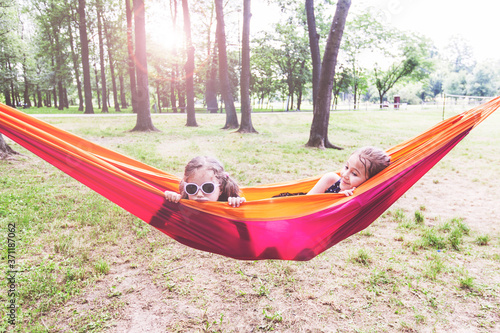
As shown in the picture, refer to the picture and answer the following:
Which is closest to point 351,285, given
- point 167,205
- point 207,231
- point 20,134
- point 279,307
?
point 279,307

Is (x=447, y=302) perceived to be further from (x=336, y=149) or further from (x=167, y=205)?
(x=336, y=149)

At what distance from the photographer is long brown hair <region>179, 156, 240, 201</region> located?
185 centimetres

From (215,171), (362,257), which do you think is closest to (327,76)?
(362,257)

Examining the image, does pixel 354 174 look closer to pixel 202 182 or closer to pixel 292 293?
pixel 292 293

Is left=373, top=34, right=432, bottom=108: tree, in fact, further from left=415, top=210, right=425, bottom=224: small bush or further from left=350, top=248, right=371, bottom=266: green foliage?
left=350, top=248, right=371, bottom=266: green foliage

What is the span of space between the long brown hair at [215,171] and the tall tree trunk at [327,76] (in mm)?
5620

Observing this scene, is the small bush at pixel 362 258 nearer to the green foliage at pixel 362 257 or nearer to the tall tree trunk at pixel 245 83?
the green foliage at pixel 362 257

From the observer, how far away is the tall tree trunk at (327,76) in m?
6.60

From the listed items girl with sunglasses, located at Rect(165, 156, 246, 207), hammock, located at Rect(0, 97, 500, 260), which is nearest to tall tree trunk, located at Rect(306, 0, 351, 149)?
hammock, located at Rect(0, 97, 500, 260)

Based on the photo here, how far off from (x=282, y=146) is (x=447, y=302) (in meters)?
6.12

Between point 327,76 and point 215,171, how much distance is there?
5809 millimetres

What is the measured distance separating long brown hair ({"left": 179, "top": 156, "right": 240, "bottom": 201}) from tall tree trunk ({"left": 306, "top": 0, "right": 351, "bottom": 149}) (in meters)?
5.62

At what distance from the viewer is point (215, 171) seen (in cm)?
188

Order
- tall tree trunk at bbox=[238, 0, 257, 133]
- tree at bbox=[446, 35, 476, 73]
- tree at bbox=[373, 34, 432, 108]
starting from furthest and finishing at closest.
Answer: tree at bbox=[446, 35, 476, 73] → tree at bbox=[373, 34, 432, 108] → tall tree trunk at bbox=[238, 0, 257, 133]
